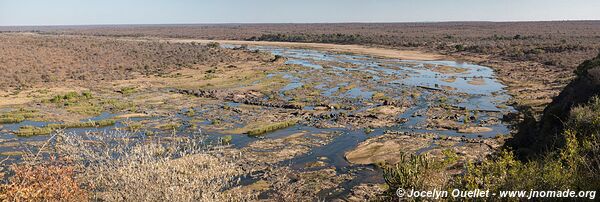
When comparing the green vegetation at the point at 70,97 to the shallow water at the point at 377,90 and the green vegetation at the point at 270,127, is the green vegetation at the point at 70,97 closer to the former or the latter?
the shallow water at the point at 377,90

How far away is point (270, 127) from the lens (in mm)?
27766

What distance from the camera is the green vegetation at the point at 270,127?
26.7 metres

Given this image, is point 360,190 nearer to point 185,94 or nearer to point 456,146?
point 456,146

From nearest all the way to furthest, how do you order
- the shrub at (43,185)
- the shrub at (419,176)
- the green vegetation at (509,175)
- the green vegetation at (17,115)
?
1. the green vegetation at (509,175)
2. the shrub at (419,176)
3. the shrub at (43,185)
4. the green vegetation at (17,115)

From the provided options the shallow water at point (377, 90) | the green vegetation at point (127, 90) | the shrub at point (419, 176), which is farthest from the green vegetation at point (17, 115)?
the shrub at point (419, 176)

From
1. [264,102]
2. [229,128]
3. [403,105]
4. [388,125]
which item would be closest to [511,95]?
[403,105]

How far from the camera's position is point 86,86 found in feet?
140

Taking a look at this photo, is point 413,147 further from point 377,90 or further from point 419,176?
point 377,90

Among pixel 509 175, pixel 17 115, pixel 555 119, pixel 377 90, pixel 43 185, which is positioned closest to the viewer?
pixel 509 175

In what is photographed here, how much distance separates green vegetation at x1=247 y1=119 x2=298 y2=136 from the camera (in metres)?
26.7

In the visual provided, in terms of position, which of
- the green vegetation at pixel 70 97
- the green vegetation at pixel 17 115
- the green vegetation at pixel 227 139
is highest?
the green vegetation at pixel 70 97

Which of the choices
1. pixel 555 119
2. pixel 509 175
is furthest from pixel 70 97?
pixel 509 175

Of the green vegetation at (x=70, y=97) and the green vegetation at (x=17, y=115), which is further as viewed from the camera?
the green vegetation at (x=70, y=97)

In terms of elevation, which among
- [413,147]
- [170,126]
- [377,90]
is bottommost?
[413,147]
